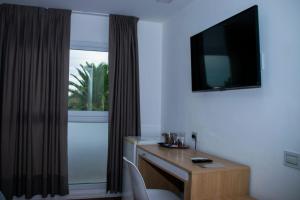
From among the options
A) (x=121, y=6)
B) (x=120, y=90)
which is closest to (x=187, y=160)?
(x=120, y=90)

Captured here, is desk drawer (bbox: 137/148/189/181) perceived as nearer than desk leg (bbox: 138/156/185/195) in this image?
Yes

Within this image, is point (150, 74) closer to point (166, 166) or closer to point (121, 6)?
point (121, 6)

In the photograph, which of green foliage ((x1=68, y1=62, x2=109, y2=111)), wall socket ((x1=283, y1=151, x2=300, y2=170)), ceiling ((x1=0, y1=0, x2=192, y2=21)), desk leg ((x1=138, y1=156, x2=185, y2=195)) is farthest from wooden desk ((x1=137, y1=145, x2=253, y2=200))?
ceiling ((x1=0, y1=0, x2=192, y2=21))

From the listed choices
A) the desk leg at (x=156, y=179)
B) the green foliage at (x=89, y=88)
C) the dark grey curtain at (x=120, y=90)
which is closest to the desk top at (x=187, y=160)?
the desk leg at (x=156, y=179)

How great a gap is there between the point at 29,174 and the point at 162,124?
1807mm

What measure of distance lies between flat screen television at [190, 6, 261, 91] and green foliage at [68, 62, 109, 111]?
1.41 metres

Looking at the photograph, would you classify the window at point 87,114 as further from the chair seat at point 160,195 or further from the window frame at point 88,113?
the chair seat at point 160,195

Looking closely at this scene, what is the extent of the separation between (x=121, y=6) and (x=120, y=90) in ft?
3.45

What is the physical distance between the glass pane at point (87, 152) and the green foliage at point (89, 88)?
0.86ft

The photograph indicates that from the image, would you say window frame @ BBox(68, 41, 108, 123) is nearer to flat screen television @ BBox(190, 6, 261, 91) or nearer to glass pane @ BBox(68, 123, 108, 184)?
glass pane @ BBox(68, 123, 108, 184)

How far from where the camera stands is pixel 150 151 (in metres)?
2.45

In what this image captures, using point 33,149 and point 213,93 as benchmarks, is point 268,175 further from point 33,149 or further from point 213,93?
point 33,149

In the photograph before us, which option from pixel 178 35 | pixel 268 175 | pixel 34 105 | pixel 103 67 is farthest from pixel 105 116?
pixel 268 175

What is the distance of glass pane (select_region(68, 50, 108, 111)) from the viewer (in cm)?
343
